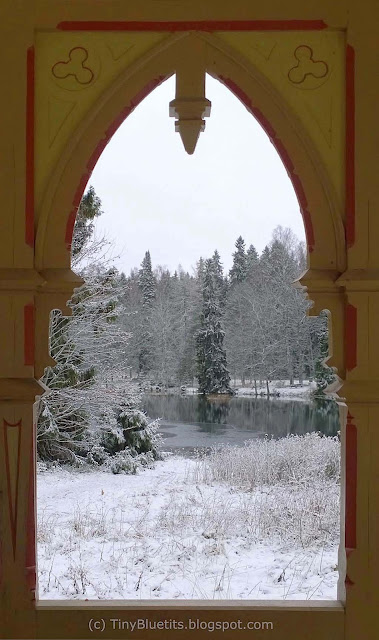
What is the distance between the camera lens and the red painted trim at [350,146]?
1.90 meters

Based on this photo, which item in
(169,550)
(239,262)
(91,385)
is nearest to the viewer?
(169,550)

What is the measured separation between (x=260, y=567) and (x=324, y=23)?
308cm

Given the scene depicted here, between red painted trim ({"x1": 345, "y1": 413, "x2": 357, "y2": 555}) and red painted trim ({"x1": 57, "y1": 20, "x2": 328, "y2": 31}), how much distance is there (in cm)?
137

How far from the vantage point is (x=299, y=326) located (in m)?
8.09

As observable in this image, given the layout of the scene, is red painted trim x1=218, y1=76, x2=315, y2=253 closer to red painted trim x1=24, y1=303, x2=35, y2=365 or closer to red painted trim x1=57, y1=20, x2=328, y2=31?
red painted trim x1=57, y1=20, x2=328, y2=31

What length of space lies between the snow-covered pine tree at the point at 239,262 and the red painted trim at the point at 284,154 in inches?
260

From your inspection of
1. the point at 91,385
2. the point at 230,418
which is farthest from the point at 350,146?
the point at 230,418

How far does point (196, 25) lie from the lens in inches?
75.4

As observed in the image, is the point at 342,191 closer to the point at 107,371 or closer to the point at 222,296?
the point at 107,371

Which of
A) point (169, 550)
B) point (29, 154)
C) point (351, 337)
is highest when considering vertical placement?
point (29, 154)

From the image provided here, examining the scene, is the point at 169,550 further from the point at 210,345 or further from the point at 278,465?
the point at 210,345

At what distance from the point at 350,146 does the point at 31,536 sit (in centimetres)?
174

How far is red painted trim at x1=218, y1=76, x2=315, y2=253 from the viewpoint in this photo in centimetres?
193

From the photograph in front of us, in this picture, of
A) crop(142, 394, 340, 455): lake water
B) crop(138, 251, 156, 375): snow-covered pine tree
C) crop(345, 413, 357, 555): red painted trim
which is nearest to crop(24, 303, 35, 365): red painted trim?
crop(345, 413, 357, 555): red painted trim
